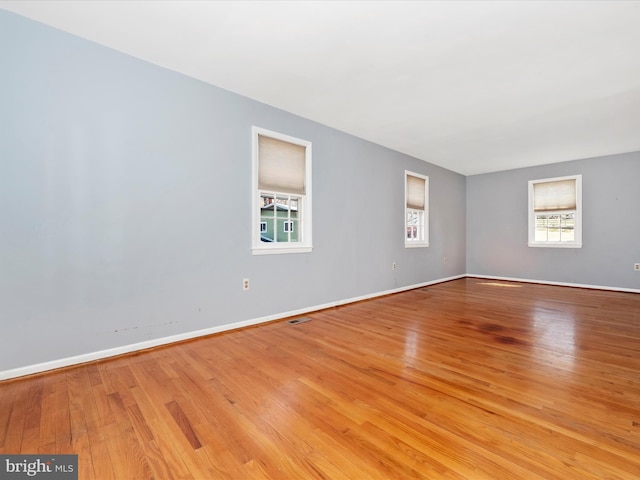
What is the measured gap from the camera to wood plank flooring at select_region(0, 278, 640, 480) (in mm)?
1354

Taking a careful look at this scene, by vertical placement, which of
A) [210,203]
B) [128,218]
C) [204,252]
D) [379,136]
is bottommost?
[204,252]

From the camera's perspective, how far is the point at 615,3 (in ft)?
6.97

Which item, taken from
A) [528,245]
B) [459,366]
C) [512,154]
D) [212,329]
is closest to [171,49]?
[212,329]

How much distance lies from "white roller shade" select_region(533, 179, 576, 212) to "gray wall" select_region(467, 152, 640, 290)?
183 millimetres

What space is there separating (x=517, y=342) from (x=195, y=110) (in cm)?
403

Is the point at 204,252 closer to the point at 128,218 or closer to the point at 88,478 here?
the point at 128,218

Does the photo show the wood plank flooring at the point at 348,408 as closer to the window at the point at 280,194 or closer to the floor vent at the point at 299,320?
the floor vent at the point at 299,320

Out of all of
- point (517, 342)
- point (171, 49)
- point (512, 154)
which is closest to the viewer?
point (171, 49)

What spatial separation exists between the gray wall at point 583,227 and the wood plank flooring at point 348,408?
3613 millimetres

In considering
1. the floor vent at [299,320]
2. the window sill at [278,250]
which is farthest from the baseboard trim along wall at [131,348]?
the window sill at [278,250]

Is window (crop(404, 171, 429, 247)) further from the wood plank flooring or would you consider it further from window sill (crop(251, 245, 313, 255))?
the wood plank flooring

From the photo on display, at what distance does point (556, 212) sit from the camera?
6.46 m

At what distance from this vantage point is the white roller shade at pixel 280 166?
3697 millimetres

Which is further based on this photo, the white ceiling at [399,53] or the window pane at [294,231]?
the window pane at [294,231]
